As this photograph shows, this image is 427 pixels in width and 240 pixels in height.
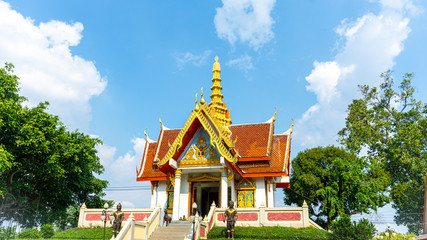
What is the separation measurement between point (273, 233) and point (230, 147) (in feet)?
15.2

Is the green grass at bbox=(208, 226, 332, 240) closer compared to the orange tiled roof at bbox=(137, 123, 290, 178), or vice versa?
the green grass at bbox=(208, 226, 332, 240)

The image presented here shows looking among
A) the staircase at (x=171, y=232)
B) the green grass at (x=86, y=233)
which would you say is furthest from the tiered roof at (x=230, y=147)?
the green grass at (x=86, y=233)

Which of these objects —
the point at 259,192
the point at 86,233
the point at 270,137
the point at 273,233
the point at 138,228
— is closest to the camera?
the point at 138,228

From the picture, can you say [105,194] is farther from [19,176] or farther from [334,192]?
[334,192]

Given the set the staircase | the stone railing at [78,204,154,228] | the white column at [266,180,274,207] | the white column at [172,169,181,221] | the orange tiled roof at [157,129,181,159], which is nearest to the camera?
the staircase

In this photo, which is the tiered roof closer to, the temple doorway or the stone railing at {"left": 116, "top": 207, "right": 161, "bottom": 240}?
the temple doorway

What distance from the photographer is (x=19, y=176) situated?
878 inches

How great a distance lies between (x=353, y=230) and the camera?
40.3 ft

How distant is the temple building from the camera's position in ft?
54.4

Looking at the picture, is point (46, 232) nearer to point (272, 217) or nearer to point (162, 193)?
point (162, 193)

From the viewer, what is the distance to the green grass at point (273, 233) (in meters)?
13.2

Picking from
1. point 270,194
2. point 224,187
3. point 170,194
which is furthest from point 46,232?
point 270,194

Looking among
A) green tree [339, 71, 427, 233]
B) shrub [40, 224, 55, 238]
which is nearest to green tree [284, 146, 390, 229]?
green tree [339, 71, 427, 233]

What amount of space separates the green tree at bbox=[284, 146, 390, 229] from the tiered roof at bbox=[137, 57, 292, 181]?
Answer: 700 cm
